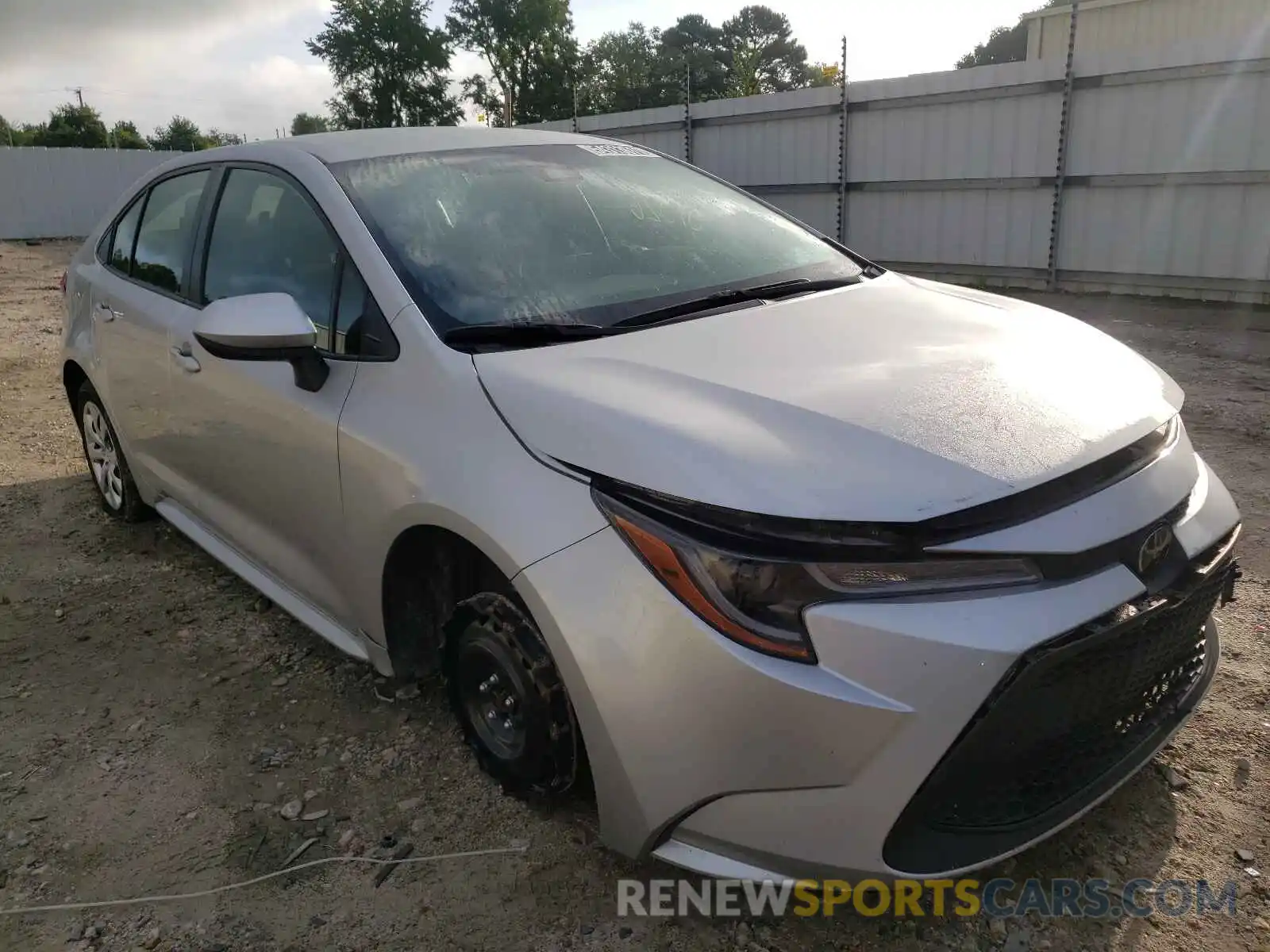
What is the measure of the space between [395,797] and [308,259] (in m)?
1.49

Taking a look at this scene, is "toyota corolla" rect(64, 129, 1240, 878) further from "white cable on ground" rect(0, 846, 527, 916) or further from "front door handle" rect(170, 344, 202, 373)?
"white cable on ground" rect(0, 846, 527, 916)

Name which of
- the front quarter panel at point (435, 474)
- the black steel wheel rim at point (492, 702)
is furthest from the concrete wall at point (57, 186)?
the black steel wheel rim at point (492, 702)

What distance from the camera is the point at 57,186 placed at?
23.1 m

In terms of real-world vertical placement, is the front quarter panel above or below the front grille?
above

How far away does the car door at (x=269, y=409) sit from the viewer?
2557 millimetres

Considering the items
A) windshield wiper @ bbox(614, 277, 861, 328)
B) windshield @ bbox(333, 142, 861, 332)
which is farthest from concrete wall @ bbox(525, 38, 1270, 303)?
windshield wiper @ bbox(614, 277, 861, 328)

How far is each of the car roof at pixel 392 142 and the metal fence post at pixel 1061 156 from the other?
26.9 ft

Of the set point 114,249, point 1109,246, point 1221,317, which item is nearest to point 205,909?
point 114,249

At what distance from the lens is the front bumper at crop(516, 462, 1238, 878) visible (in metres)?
1.59

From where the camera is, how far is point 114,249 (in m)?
4.05

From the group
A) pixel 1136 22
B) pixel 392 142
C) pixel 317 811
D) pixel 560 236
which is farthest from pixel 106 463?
pixel 1136 22

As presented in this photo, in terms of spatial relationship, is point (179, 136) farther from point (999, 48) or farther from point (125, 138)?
point (999, 48)

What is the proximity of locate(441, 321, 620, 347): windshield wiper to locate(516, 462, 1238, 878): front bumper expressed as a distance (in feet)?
2.12

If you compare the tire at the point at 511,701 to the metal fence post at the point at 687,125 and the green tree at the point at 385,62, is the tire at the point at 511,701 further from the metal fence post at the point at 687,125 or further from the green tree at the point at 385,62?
the green tree at the point at 385,62
